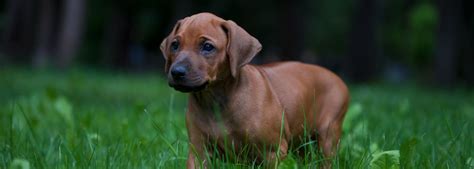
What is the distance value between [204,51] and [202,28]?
5.8 inches

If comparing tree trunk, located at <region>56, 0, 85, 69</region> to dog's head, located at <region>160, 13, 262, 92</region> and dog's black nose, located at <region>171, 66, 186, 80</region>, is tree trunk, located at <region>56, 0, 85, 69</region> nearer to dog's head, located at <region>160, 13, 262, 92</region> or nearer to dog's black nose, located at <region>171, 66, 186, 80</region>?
dog's head, located at <region>160, 13, 262, 92</region>

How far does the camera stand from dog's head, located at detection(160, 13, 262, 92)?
13.2ft

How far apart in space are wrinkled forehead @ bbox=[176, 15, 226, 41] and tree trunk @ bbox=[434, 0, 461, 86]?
15.2m

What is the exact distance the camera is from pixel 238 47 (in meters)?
4.29

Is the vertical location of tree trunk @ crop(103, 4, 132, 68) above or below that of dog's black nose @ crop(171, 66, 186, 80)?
below

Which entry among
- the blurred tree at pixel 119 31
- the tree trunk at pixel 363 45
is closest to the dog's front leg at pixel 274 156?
the tree trunk at pixel 363 45

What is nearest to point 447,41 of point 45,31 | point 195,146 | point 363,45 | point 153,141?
point 363,45

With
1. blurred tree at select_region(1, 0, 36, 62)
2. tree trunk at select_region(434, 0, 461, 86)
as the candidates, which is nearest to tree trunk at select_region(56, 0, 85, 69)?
blurred tree at select_region(1, 0, 36, 62)

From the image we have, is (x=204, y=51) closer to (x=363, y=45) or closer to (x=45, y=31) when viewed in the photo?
(x=45, y=31)

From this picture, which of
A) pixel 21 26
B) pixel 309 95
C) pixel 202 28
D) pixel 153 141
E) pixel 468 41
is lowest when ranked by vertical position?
pixel 21 26

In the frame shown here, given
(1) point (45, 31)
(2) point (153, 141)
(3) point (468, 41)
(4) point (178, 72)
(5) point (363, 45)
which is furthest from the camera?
(5) point (363, 45)

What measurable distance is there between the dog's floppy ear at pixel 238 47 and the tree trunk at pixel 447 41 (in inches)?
594

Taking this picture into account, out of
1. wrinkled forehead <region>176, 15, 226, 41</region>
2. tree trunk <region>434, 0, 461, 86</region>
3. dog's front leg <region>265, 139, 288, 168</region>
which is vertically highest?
wrinkled forehead <region>176, 15, 226, 41</region>

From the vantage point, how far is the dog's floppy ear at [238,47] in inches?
168
